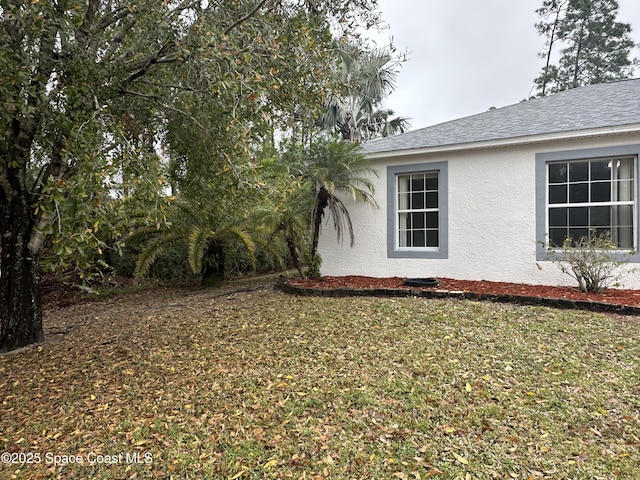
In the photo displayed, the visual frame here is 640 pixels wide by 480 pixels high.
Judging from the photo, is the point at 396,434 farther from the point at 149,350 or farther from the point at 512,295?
the point at 512,295

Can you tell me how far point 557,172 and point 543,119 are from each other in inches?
48.5

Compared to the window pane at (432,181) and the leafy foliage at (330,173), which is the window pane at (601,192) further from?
the leafy foliage at (330,173)

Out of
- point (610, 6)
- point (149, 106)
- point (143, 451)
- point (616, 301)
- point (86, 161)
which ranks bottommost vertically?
point (143, 451)

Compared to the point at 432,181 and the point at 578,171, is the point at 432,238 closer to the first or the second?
the point at 432,181

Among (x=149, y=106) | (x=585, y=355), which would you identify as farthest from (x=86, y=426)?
(x=585, y=355)

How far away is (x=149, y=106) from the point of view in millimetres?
4715

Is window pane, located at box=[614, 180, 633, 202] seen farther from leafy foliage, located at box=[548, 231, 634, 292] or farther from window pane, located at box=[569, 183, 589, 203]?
leafy foliage, located at box=[548, 231, 634, 292]

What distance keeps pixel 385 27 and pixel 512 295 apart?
432cm

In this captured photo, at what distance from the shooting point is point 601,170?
257 inches

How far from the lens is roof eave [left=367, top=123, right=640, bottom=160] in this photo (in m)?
6.07

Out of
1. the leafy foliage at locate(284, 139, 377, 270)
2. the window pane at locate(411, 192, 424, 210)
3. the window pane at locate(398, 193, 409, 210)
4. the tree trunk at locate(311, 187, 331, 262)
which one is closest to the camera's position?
the leafy foliage at locate(284, 139, 377, 270)

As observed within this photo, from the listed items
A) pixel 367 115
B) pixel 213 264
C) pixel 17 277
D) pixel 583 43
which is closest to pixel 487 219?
pixel 213 264

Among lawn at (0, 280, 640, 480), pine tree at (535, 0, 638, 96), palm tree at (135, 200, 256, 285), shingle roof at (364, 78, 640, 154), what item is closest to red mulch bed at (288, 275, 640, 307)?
lawn at (0, 280, 640, 480)

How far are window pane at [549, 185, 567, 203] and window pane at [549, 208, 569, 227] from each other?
158mm
